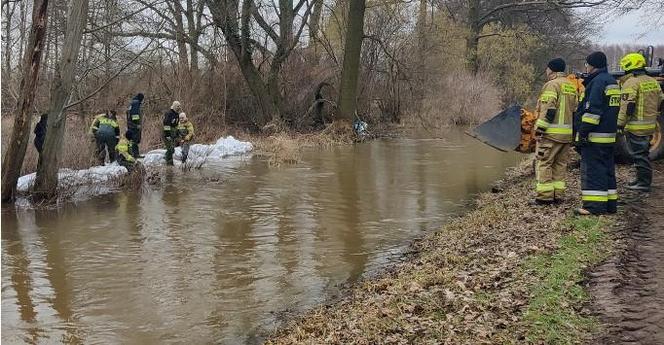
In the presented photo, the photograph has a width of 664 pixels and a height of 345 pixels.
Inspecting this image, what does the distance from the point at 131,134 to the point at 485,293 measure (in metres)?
12.2

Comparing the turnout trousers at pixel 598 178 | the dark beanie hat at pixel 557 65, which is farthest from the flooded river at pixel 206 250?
the dark beanie hat at pixel 557 65

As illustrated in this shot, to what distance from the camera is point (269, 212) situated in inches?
416

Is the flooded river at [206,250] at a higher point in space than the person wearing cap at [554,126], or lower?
lower

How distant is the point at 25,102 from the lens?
10430mm

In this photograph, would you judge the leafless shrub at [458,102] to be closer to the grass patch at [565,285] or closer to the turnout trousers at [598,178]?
the turnout trousers at [598,178]

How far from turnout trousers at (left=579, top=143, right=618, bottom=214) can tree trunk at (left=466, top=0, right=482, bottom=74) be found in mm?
29958

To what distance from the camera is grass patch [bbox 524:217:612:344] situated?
4258mm

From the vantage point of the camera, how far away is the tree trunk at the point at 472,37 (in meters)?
36.8

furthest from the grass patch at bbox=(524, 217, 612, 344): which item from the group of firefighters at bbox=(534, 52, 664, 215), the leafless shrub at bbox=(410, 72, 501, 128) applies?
the leafless shrub at bbox=(410, 72, 501, 128)

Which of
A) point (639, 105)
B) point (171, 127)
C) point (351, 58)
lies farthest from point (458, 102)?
point (639, 105)

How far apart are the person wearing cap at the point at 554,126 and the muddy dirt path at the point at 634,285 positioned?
1.28 meters

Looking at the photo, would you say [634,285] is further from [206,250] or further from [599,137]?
[206,250]

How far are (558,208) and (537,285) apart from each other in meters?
3.45

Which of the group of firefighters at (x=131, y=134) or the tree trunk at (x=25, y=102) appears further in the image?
the group of firefighters at (x=131, y=134)
